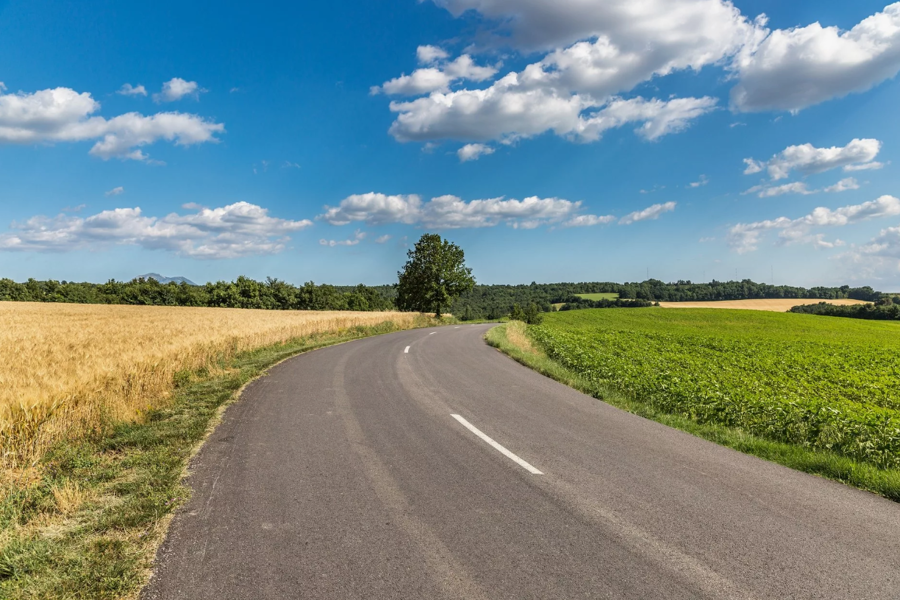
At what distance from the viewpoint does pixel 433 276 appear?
59781 mm

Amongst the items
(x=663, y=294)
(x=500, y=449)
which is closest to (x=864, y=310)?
(x=663, y=294)

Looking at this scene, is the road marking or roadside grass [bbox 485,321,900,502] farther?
the road marking

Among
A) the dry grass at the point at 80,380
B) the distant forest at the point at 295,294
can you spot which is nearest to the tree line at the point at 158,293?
the distant forest at the point at 295,294

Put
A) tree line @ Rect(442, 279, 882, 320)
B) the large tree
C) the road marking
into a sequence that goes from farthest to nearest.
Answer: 1. tree line @ Rect(442, 279, 882, 320)
2. the large tree
3. the road marking

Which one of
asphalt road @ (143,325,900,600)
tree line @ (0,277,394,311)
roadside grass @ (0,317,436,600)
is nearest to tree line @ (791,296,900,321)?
asphalt road @ (143,325,900,600)

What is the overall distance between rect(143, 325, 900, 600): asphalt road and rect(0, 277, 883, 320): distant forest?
60163mm

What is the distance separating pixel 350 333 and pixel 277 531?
92.3 ft

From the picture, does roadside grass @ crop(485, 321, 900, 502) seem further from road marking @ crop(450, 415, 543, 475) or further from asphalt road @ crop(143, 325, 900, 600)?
road marking @ crop(450, 415, 543, 475)

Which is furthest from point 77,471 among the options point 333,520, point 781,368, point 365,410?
point 781,368

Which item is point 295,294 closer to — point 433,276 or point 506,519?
point 433,276

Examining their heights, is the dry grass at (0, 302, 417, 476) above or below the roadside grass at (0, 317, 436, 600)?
above

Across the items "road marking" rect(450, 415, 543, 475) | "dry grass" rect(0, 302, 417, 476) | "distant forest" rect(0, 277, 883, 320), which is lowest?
"road marking" rect(450, 415, 543, 475)

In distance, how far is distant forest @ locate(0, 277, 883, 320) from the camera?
88.8 metres

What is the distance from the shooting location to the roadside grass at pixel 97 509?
3.47 m
